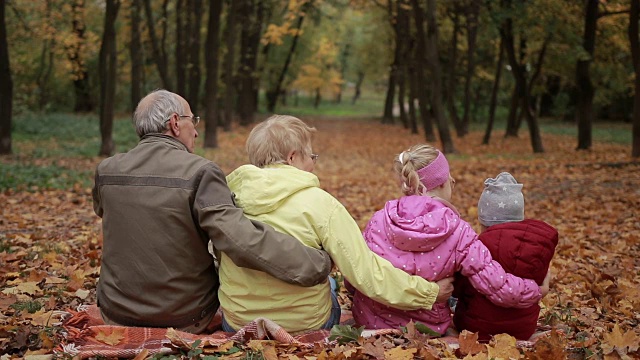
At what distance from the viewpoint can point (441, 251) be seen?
3.92 metres

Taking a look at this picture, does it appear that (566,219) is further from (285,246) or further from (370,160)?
(370,160)

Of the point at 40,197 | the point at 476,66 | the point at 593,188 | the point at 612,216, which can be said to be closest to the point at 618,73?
the point at 476,66

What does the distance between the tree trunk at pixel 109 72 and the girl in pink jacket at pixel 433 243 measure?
13708 millimetres

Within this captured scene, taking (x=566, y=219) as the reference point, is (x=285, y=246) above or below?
above

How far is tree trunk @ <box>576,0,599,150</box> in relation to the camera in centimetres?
1915

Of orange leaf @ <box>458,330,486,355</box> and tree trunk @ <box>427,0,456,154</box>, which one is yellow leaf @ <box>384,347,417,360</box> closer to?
orange leaf @ <box>458,330,486,355</box>

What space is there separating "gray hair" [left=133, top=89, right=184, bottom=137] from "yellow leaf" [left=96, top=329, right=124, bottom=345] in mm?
1138

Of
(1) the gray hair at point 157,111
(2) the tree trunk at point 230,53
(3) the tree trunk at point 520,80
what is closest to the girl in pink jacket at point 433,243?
(1) the gray hair at point 157,111

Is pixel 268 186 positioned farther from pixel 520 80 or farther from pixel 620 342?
pixel 520 80

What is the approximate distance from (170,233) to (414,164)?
1502mm

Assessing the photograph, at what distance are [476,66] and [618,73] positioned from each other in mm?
9181

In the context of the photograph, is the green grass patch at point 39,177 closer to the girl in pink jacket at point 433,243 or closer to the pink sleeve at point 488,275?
the girl in pink jacket at point 433,243

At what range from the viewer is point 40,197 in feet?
36.6

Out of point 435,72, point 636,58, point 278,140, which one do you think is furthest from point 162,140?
point 435,72
